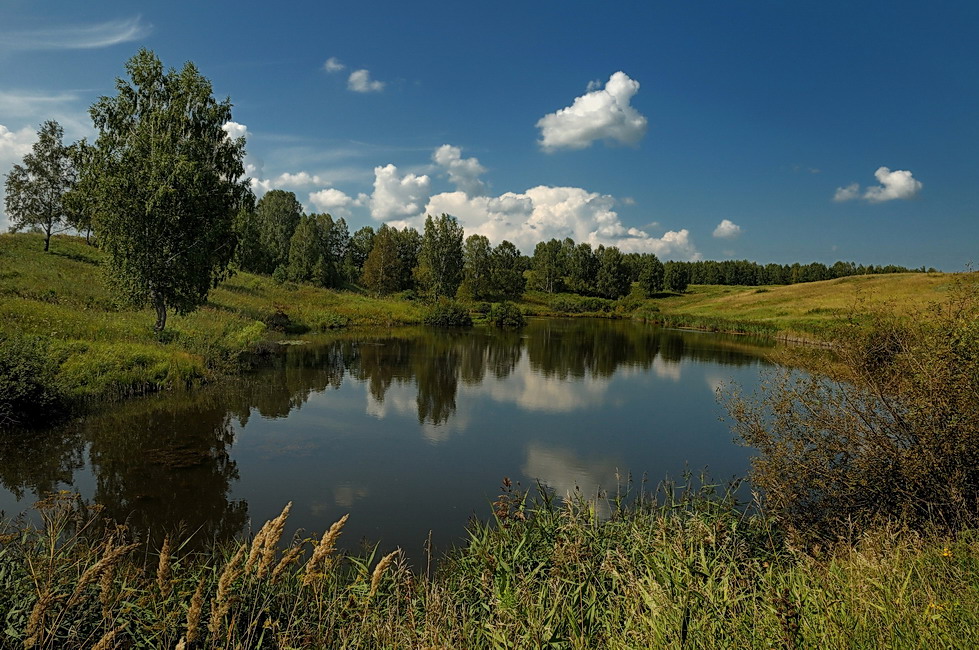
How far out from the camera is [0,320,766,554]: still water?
10.4 meters

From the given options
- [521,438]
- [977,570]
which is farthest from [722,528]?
[521,438]

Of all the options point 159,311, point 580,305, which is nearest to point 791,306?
point 580,305

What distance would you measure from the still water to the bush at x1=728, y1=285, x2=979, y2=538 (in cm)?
484

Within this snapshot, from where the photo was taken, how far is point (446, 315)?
59.2 meters

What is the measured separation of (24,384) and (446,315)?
46295mm

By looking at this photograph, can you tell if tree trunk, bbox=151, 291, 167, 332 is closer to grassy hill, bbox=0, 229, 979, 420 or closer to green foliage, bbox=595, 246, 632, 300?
grassy hill, bbox=0, 229, 979, 420

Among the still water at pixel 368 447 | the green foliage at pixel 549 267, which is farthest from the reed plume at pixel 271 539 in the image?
the green foliage at pixel 549 267

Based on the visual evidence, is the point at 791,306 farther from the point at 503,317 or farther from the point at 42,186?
the point at 42,186

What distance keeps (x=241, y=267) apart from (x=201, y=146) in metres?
37.5

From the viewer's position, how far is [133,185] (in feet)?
70.2

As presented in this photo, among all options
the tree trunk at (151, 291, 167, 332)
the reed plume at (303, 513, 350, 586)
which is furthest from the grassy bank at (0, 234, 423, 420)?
the reed plume at (303, 513, 350, 586)

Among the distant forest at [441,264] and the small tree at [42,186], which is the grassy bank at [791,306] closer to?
the distant forest at [441,264]

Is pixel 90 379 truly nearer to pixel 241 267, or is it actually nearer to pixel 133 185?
pixel 133 185

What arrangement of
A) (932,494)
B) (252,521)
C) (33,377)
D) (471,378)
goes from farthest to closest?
(471,378), (33,377), (252,521), (932,494)
